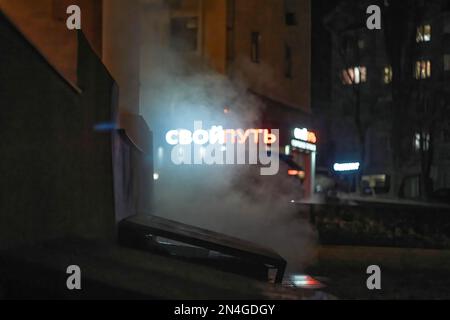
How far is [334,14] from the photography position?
28.5m

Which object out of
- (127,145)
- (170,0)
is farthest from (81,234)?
(170,0)

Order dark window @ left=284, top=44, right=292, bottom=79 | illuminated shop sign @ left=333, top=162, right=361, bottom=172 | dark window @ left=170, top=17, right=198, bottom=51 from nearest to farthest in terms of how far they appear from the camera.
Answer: dark window @ left=170, top=17, right=198, bottom=51 → dark window @ left=284, top=44, right=292, bottom=79 → illuminated shop sign @ left=333, top=162, right=361, bottom=172

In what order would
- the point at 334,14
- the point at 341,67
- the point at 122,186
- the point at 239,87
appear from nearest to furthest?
the point at 122,186 < the point at 239,87 < the point at 334,14 < the point at 341,67

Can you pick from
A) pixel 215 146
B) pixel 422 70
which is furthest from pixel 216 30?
pixel 422 70

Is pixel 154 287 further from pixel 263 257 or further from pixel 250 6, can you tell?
pixel 250 6

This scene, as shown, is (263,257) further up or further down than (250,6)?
further down

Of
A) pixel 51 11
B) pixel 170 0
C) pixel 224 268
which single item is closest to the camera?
pixel 224 268

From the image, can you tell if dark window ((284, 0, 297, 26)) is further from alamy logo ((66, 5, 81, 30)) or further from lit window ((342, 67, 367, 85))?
alamy logo ((66, 5, 81, 30))

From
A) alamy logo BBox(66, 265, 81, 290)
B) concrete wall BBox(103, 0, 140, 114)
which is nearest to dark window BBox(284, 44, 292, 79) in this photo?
concrete wall BBox(103, 0, 140, 114)

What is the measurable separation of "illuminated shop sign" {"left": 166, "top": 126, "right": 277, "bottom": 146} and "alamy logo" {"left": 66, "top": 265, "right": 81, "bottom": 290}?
814 cm

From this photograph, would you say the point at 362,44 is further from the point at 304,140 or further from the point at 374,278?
the point at 374,278

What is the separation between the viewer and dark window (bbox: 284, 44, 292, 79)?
747 inches
